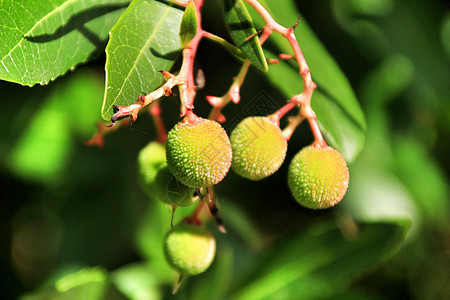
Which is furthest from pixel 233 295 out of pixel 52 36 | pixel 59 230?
pixel 52 36

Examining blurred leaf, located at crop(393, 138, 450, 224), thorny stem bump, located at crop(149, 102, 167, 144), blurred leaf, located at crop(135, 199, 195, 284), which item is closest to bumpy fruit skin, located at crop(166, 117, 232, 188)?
thorny stem bump, located at crop(149, 102, 167, 144)

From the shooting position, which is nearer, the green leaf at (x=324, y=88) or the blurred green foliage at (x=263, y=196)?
the green leaf at (x=324, y=88)

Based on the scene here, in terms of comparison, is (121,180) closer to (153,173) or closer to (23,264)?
(23,264)

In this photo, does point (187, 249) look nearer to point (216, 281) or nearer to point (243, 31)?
point (243, 31)

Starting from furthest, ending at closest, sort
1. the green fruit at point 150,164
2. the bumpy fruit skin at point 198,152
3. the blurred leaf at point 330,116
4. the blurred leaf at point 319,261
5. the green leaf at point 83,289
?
the blurred leaf at point 319,261 < the green leaf at point 83,289 < the blurred leaf at point 330,116 < the green fruit at point 150,164 < the bumpy fruit skin at point 198,152

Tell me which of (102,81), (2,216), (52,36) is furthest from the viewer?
(102,81)

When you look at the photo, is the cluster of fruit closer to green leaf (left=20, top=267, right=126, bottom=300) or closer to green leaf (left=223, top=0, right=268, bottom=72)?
green leaf (left=223, top=0, right=268, bottom=72)

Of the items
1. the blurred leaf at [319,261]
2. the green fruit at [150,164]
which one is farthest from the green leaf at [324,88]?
the blurred leaf at [319,261]

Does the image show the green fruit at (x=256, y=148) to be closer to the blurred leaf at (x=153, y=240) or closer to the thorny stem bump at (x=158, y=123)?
the thorny stem bump at (x=158, y=123)
